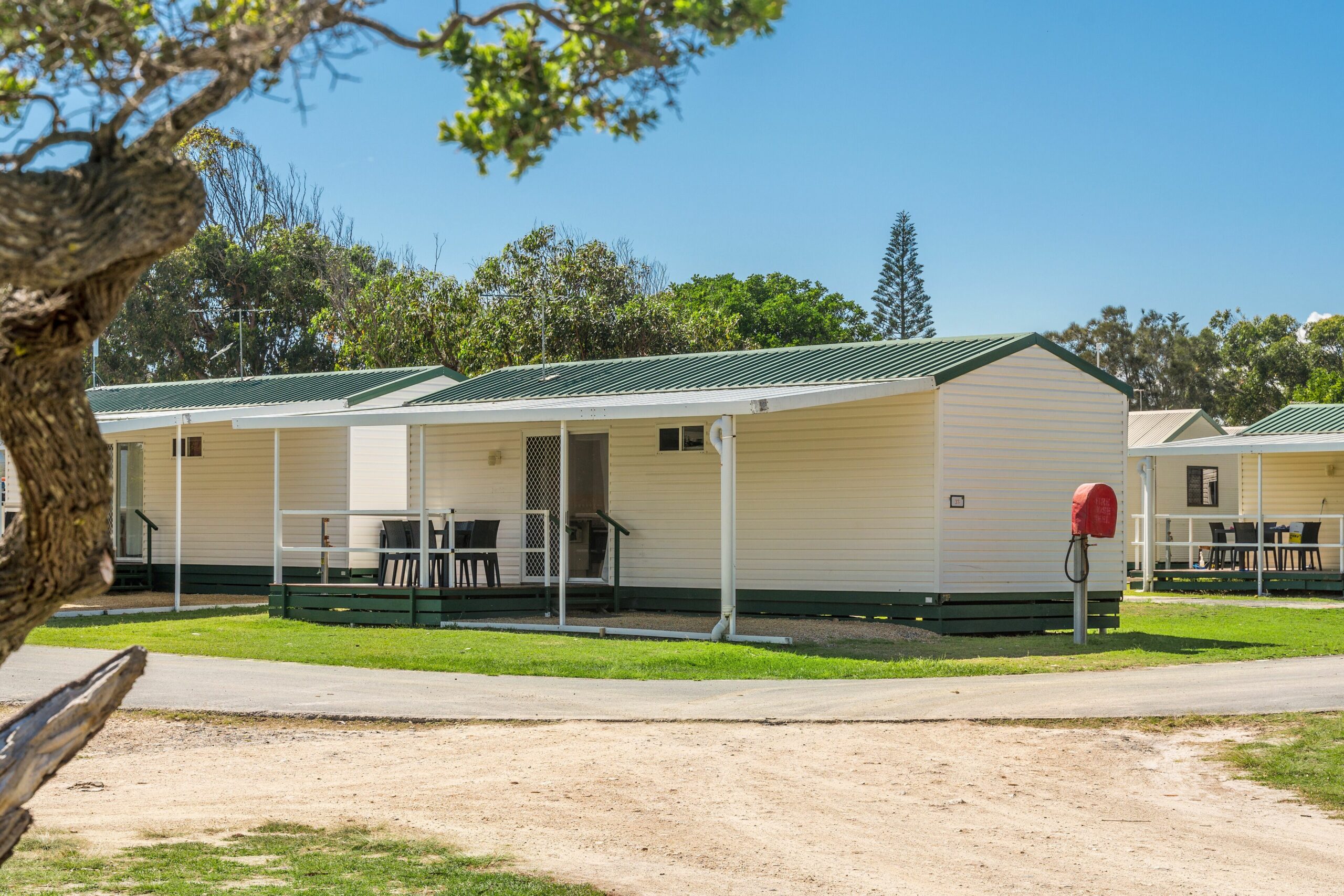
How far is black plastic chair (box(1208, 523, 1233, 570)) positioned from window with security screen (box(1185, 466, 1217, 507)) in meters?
2.78

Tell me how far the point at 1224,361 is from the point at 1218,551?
40.6 m

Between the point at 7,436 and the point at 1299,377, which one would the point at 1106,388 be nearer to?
the point at 7,436

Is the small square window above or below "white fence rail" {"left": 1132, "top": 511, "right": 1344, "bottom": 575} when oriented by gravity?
above

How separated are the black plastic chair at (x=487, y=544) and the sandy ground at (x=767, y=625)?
1.09m

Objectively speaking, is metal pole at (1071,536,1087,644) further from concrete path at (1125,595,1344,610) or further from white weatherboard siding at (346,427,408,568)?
white weatherboard siding at (346,427,408,568)

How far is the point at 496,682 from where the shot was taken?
11.6 meters

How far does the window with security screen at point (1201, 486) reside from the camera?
29.1m

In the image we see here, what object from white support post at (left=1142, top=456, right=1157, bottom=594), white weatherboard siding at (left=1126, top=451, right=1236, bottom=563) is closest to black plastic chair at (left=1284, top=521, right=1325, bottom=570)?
white support post at (left=1142, top=456, right=1157, bottom=594)

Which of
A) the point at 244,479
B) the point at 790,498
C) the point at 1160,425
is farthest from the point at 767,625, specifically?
the point at 1160,425

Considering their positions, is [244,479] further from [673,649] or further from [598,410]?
[673,649]

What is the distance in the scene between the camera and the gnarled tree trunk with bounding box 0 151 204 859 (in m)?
3.07

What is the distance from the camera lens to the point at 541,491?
18125mm

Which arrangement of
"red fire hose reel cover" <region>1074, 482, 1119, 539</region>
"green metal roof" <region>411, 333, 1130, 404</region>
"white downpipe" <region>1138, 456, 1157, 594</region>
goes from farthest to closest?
"white downpipe" <region>1138, 456, 1157, 594</region> < "green metal roof" <region>411, 333, 1130, 404</region> < "red fire hose reel cover" <region>1074, 482, 1119, 539</region>

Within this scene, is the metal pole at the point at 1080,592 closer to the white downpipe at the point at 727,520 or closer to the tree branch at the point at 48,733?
the white downpipe at the point at 727,520
